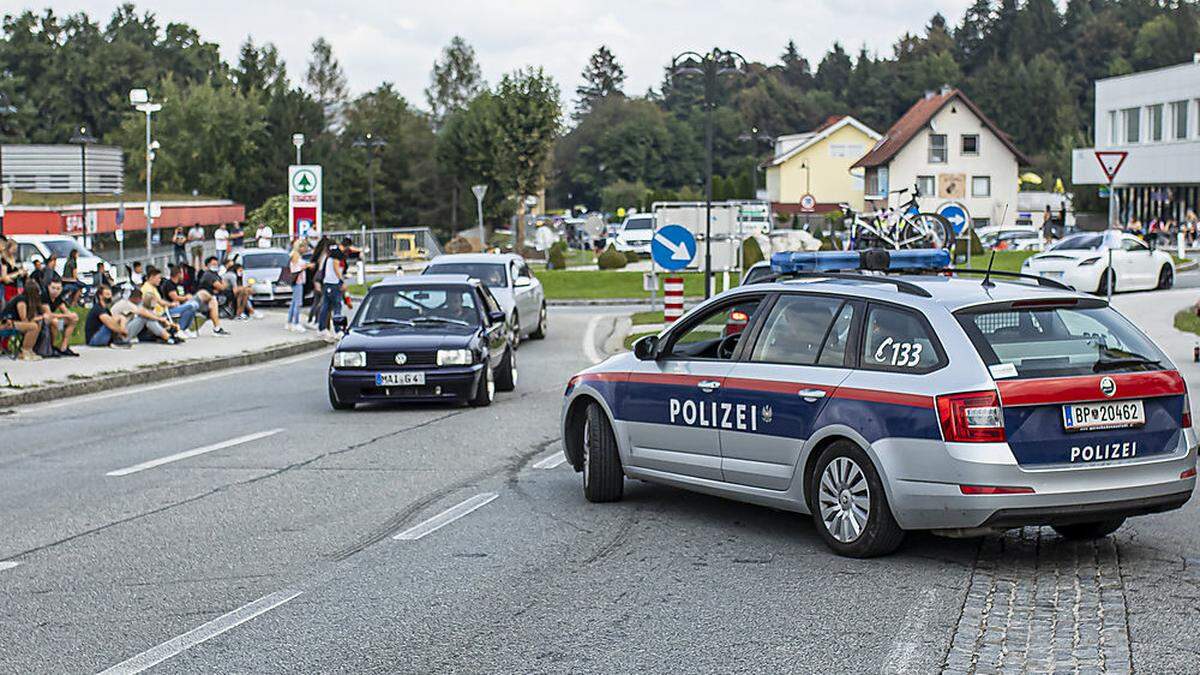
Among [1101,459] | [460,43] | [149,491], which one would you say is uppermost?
[460,43]

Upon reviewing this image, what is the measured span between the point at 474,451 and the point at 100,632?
262 inches

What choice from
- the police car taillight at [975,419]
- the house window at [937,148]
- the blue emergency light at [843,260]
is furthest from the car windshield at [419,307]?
the house window at [937,148]

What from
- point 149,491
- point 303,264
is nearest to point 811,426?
point 149,491

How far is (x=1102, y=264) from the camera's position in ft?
123

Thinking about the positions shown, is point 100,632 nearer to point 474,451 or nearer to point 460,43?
point 474,451

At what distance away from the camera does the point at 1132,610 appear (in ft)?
23.6

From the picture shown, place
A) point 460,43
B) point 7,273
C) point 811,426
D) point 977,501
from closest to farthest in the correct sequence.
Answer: point 977,501 < point 811,426 < point 7,273 < point 460,43

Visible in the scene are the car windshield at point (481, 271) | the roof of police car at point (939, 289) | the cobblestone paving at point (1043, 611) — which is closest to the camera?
the cobblestone paving at point (1043, 611)

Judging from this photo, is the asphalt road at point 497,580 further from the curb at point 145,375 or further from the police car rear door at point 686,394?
the curb at point 145,375

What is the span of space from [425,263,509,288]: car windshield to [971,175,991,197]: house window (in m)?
71.1

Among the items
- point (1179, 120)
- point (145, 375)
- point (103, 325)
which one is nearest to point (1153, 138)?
point (1179, 120)

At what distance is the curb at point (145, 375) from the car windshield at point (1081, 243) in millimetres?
19418

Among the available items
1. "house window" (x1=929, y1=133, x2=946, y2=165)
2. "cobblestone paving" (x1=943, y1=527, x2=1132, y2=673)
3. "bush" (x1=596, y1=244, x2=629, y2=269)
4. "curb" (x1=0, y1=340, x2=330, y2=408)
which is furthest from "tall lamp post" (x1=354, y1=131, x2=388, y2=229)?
"cobblestone paving" (x1=943, y1=527, x2=1132, y2=673)

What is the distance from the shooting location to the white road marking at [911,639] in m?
6.23
